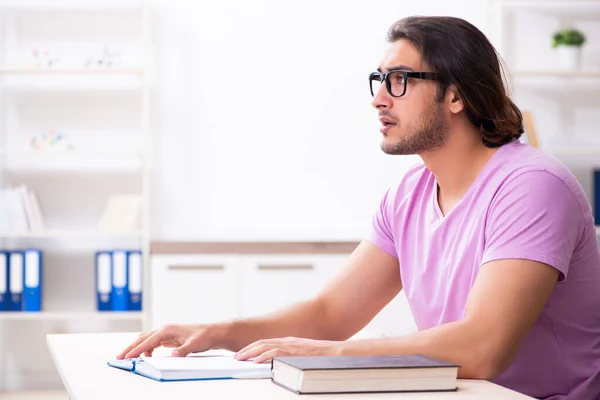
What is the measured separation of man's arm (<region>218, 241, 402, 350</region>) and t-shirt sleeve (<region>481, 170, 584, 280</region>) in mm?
367

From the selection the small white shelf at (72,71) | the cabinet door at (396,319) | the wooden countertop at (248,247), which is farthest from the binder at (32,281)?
the cabinet door at (396,319)

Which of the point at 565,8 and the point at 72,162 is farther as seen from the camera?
the point at 565,8

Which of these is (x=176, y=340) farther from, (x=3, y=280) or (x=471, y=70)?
(x=3, y=280)

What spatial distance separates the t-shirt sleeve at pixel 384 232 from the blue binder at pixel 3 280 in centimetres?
268

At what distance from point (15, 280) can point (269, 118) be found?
57.9 inches

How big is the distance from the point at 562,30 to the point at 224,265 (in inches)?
86.2

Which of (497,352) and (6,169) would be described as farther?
(6,169)

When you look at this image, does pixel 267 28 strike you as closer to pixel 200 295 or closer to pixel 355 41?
pixel 355 41

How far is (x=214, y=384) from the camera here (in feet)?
4.16

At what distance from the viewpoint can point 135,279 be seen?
13.5 feet

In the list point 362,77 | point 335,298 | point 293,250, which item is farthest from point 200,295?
point 335,298

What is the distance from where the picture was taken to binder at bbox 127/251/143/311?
4094 mm

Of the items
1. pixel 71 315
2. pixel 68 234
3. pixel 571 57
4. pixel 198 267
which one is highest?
pixel 571 57

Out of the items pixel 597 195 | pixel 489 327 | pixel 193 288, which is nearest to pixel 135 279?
pixel 193 288
